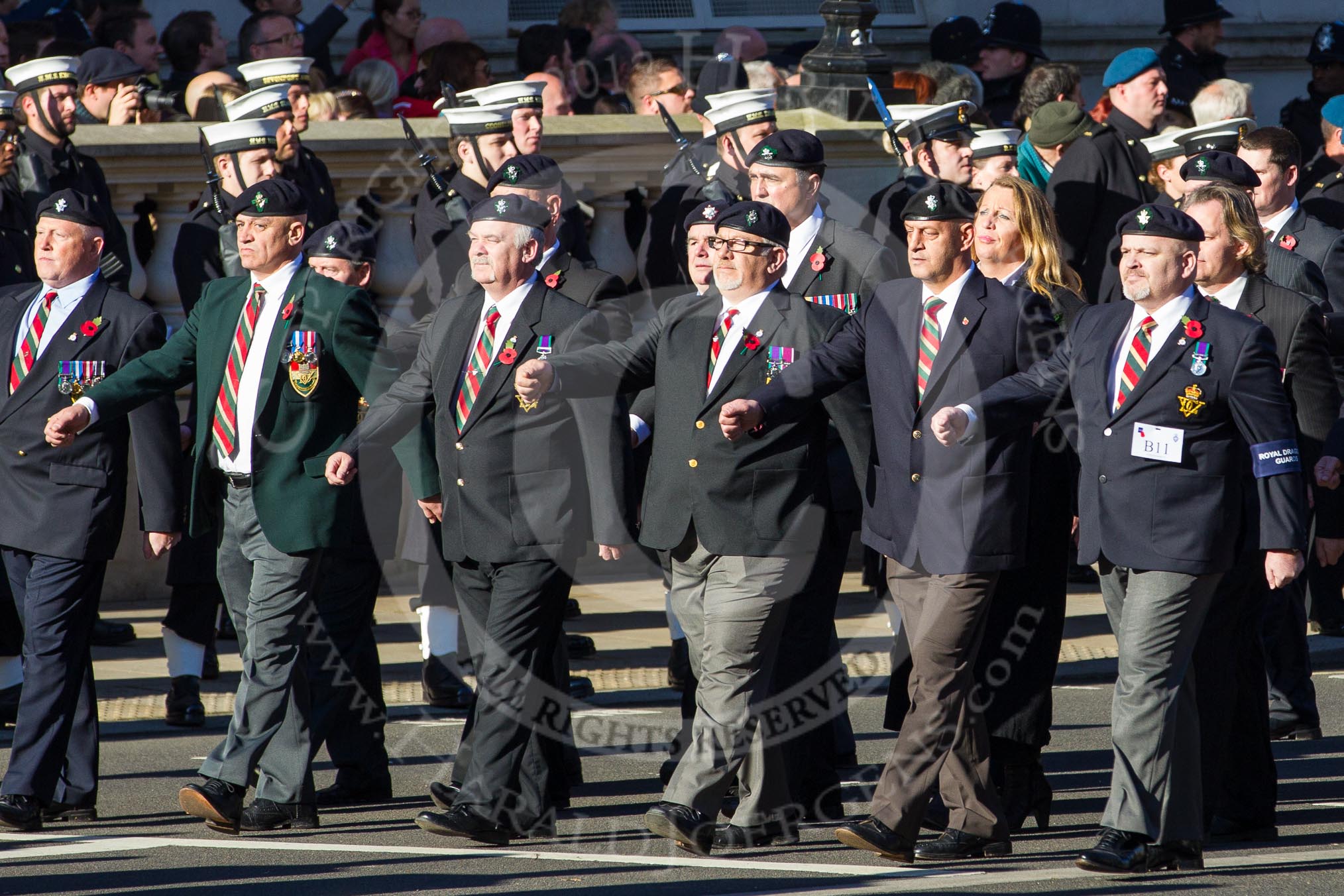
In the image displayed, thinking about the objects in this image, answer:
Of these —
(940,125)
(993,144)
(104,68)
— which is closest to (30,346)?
(104,68)

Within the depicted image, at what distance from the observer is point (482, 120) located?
9.98 metres

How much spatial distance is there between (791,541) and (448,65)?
5897mm

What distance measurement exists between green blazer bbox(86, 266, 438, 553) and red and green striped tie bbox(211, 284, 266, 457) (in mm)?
24

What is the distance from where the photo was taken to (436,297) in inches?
407

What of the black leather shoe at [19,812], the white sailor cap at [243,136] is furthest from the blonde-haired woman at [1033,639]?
the white sailor cap at [243,136]

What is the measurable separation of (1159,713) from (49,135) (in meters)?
5.86

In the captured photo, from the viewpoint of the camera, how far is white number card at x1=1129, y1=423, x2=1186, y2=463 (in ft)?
21.5

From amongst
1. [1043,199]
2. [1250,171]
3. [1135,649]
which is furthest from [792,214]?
[1135,649]

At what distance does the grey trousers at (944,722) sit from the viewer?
6.68 metres

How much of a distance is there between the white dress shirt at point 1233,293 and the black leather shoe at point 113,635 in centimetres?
527

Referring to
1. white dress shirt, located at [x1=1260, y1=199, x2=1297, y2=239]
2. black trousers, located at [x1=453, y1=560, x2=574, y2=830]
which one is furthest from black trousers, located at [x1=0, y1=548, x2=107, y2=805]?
white dress shirt, located at [x1=1260, y1=199, x2=1297, y2=239]

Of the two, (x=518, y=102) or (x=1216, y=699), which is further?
(x=518, y=102)

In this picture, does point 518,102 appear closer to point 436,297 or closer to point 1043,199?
point 436,297

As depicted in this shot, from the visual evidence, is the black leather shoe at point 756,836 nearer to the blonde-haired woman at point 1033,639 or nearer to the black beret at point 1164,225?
the blonde-haired woman at point 1033,639
